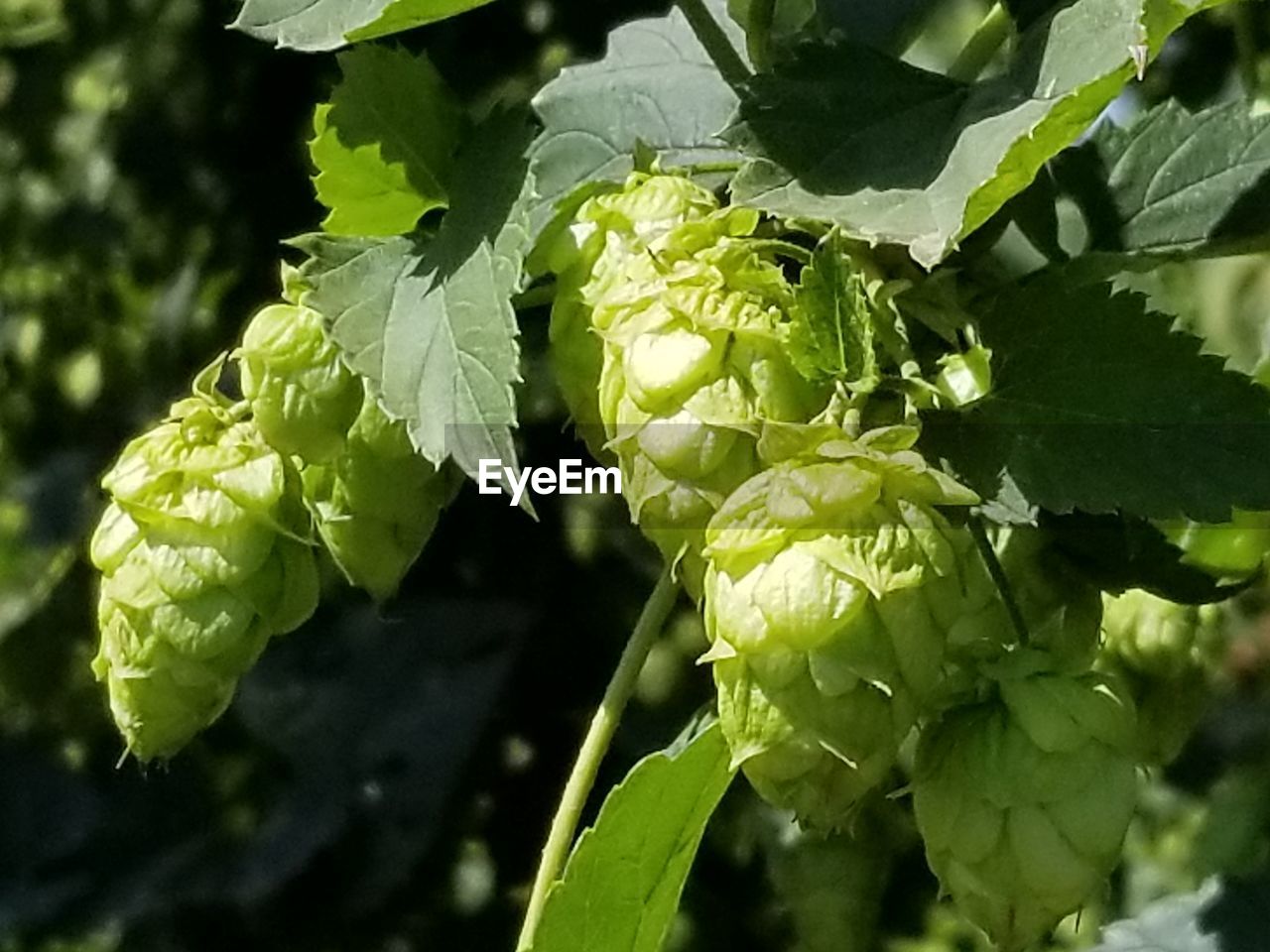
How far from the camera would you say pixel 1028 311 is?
0.92m

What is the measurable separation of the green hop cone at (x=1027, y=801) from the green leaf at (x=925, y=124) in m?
0.18

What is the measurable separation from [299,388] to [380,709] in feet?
2.93

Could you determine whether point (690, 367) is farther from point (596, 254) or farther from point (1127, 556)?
point (1127, 556)

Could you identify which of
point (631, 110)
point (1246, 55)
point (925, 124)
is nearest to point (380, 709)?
point (631, 110)

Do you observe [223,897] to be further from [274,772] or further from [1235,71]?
[1235,71]

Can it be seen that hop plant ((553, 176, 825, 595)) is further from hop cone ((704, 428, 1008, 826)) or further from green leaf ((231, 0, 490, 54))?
green leaf ((231, 0, 490, 54))

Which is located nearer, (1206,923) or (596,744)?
(596,744)

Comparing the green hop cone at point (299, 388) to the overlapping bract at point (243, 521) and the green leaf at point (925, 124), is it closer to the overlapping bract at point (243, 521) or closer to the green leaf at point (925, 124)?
the overlapping bract at point (243, 521)

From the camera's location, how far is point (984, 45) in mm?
1058

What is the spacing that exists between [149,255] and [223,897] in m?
0.92

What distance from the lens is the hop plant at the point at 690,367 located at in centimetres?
78

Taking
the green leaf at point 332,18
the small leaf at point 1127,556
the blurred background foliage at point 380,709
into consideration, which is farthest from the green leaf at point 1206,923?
the green leaf at point 332,18

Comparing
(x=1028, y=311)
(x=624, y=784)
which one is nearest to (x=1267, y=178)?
(x=1028, y=311)

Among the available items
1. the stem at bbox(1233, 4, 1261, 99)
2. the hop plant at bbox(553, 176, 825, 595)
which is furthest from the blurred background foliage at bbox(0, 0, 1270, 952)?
the hop plant at bbox(553, 176, 825, 595)
